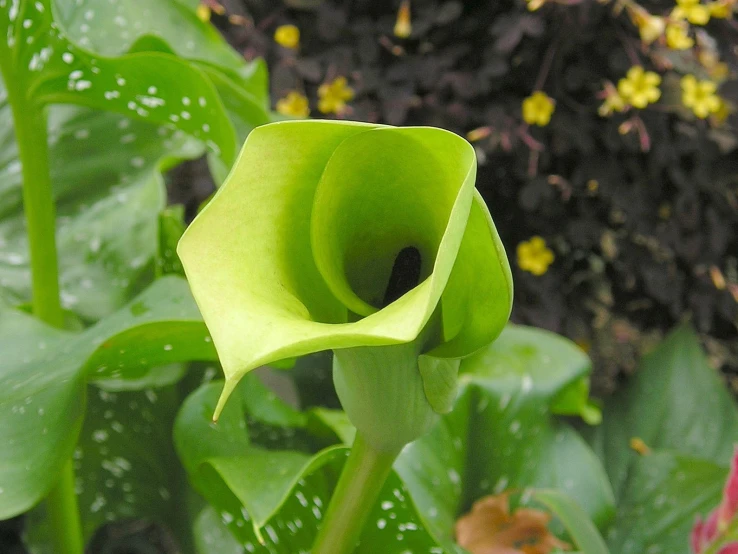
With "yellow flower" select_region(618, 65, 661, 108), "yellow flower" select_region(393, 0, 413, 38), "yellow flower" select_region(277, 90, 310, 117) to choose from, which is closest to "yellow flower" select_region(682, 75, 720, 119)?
"yellow flower" select_region(618, 65, 661, 108)

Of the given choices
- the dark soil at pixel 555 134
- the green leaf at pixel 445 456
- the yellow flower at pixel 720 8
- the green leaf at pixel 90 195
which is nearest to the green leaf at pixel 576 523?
the green leaf at pixel 445 456

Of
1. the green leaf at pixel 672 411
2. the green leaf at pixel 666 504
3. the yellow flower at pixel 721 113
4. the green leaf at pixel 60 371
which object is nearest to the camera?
the green leaf at pixel 60 371

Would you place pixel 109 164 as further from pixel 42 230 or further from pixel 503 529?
pixel 503 529

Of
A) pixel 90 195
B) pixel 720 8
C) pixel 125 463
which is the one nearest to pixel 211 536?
pixel 125 463

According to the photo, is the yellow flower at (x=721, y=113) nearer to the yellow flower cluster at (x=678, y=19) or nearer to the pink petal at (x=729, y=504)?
the yellow flower cluster at (x=678, y=19)

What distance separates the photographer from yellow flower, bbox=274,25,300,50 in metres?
0.78

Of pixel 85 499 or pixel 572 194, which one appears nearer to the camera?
pixel 85 499

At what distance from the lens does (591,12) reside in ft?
2.27

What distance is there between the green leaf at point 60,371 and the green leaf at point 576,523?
0.19 meters

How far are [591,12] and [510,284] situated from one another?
0.59 metres

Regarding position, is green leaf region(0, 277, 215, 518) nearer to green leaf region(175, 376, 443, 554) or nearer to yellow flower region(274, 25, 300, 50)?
green leaf region(175, 376, 443, 554)

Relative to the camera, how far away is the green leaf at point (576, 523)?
33 cm

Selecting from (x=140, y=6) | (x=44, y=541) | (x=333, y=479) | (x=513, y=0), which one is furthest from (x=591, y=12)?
(x=44, y=541)

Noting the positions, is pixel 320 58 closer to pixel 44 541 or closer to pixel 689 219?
pixel 689 219
